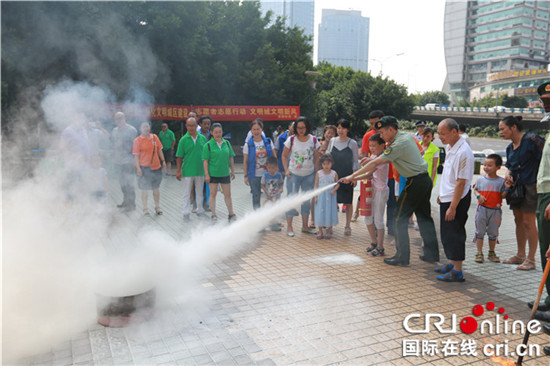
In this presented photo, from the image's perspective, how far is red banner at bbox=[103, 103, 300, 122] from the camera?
17081 millimetres

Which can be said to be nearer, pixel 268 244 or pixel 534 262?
pixel 534 262

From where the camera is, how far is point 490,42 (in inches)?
4557

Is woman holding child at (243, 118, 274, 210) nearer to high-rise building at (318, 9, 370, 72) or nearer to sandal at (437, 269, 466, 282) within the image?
sandal at (437, 269, 466, 282)

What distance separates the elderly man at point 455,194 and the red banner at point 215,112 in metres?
13.2

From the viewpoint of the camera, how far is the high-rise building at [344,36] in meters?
163

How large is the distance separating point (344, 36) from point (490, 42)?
63791mm

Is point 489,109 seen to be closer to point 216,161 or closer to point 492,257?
point 492,257

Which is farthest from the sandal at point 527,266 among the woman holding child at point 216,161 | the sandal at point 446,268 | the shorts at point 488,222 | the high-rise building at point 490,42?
the high-rise building at point 490,42

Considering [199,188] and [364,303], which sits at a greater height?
[199,188]

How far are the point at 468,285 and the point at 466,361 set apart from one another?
1812 millimetres

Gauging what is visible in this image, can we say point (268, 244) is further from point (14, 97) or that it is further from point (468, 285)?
point (14, 97)

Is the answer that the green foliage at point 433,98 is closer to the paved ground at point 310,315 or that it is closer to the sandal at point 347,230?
the sandal at point 347,230

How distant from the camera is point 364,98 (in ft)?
147

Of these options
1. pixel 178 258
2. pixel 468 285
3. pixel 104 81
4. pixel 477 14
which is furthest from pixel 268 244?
pixel 477 14
